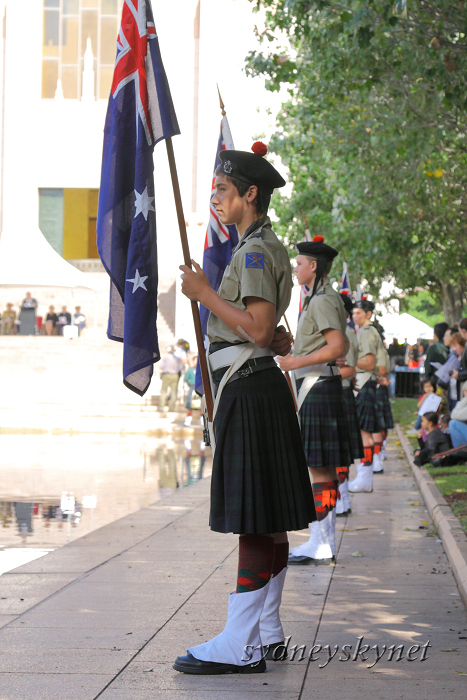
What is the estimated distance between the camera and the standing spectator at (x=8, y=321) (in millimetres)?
41000

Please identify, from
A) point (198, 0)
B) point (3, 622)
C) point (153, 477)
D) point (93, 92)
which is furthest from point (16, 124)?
point (3, 622)

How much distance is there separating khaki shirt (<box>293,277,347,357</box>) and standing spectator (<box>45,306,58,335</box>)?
34196 mm

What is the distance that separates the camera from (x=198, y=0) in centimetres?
4688

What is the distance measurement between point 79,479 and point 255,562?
362 inches

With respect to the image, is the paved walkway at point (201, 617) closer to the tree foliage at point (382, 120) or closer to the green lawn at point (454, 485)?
the green lawn at point (454, 485)

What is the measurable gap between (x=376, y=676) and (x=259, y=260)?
74.5 inches

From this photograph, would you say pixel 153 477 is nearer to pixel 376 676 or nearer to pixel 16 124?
pixel 376 676

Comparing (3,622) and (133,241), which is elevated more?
(133,241)

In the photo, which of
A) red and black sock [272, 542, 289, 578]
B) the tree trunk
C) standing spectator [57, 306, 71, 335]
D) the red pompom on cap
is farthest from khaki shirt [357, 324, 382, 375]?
standing spectator [57, 306, 71, 335]

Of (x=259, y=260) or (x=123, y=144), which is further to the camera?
(x=123, y=144)

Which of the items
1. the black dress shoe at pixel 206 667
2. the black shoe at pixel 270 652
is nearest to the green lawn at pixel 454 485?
the black shoe at pixel 270 652

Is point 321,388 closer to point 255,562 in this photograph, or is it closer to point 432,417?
point 255,562

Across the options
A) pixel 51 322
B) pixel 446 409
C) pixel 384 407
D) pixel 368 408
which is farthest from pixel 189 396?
pixel 51 322

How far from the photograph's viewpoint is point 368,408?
11977 mm
